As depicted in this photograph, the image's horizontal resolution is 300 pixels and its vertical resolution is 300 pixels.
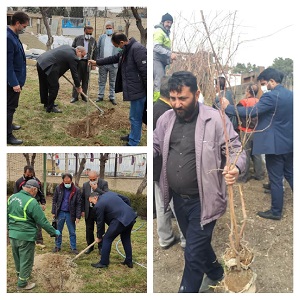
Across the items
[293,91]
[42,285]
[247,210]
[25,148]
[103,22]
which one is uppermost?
[103,22]

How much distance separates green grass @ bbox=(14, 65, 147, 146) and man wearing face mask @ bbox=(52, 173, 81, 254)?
1.31ft

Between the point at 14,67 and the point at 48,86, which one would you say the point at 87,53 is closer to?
the point at 48,86

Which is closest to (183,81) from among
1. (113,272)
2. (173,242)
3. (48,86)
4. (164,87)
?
(164,87)

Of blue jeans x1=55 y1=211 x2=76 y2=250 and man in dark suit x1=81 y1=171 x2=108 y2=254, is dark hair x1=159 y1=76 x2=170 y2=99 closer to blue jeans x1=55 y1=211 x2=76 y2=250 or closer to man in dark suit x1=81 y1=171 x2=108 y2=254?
man in dark suit x1=81 y1=171 x2=108 y2=254

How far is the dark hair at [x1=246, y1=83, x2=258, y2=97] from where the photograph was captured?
13.1 ft

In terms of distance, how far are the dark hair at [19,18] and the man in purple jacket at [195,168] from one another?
53.3 inches

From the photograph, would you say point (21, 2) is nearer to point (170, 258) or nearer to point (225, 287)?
point (170, 258)

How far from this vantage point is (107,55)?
425 centimetres

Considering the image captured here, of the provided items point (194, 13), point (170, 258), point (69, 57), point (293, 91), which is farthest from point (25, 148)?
point (293, 91)

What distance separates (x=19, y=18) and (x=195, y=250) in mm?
2461

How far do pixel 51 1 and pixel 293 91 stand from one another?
222 cm

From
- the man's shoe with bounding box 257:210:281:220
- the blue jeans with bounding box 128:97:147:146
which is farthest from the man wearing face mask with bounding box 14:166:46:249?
the man's shoe with bounding box 257:210:281:220

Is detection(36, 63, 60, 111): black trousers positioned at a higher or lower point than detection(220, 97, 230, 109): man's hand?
higher

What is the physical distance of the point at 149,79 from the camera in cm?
400
